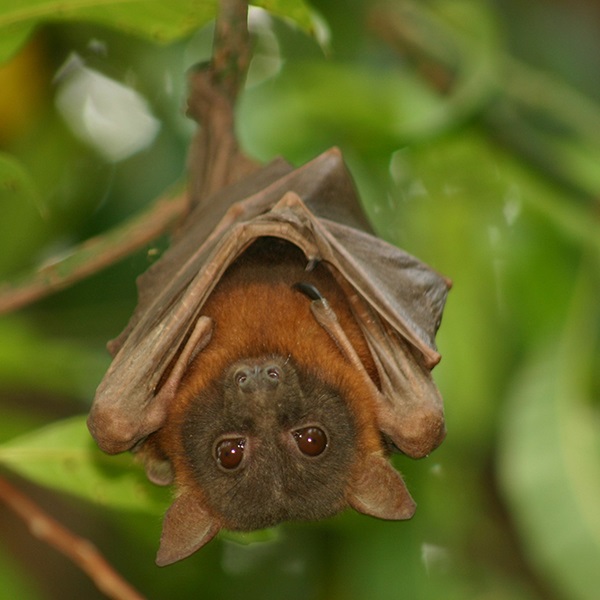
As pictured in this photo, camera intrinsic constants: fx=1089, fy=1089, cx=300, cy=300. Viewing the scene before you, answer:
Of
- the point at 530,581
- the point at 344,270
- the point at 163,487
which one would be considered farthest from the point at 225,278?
the point at 530,581

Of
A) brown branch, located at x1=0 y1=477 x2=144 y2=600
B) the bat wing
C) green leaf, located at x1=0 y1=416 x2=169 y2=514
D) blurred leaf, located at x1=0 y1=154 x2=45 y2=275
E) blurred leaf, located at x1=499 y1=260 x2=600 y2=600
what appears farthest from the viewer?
blurred leaf, located at x1=0 y1=154 x2=45 y2=275

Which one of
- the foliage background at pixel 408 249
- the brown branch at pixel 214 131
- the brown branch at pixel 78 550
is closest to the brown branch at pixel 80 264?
the brown branch at pixel 214 131

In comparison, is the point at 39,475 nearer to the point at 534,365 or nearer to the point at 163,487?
the point at 163,487

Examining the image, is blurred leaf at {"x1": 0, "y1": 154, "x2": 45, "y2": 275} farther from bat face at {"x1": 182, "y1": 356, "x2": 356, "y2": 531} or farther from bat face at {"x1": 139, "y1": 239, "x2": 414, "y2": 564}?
bat face at {"x1": 182, "y1": 356, "x2": 356, "y2": 531}

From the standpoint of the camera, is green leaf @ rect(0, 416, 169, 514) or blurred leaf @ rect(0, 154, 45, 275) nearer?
green leaf @ rect(0, 416, 169, 514)

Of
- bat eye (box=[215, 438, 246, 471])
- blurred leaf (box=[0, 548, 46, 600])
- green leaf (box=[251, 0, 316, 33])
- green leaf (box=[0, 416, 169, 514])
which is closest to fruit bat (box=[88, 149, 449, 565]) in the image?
bat eye (box=[215, 438, 246, 471])

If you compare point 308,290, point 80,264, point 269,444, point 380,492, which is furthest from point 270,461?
point 80,264

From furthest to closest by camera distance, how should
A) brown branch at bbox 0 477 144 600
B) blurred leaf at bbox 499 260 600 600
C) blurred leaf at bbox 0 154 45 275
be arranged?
blurred leaf at bbox 0 154 45 275 < blurred leaf at bbox 499 260 600 600 < brown branch at bbox 0 477 144 600

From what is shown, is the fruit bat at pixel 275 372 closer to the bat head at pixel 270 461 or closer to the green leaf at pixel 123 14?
the bat head at pixel 270 461
